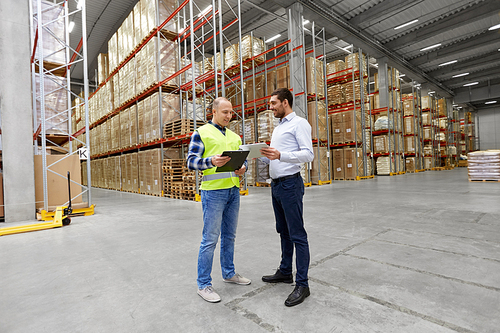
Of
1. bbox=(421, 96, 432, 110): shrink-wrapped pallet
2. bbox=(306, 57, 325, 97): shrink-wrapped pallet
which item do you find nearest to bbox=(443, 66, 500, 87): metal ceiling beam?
bbox=(421, 96, 432, 110): shrink-wrapped pallet

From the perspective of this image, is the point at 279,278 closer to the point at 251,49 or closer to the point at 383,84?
the point at 251,49

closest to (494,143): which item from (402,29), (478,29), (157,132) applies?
(478,29)

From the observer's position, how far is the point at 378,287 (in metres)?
2.34

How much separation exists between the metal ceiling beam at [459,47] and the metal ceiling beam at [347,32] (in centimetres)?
84

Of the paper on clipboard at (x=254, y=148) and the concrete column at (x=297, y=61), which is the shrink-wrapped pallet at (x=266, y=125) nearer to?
the concrete column at (x=297, y=61)

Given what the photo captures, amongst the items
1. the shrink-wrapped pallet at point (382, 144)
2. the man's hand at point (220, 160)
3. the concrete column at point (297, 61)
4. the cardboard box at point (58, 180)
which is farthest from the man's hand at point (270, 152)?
the shrink-wrapped pallet at point (382, 144)

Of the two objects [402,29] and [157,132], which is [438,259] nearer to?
[157,132]

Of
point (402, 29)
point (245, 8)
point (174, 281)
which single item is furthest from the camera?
point (402, 29)

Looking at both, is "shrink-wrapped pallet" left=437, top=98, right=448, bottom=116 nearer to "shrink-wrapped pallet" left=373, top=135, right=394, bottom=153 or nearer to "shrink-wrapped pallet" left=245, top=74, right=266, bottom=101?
"shrink-wrapped pallet" left=373, top=135, right=394, bottom=153

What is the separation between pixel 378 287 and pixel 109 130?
15.3m

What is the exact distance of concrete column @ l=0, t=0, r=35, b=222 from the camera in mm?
6004

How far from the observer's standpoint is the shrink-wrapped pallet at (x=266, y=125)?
11609mm

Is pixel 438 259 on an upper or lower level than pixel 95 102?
lower

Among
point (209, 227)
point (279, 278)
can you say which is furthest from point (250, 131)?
point (209, 227)
